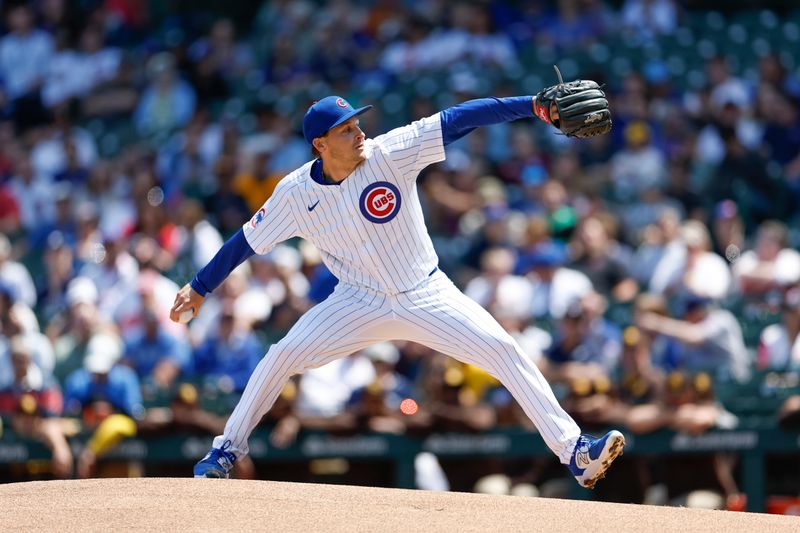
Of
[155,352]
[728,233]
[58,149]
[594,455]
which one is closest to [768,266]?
[728,233]

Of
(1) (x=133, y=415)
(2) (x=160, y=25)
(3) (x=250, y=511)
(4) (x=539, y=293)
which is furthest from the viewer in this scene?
(2) (x=160, y=25)

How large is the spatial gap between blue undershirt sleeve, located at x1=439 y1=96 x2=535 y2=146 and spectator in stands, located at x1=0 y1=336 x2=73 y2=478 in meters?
4.11

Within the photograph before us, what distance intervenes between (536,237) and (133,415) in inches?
122

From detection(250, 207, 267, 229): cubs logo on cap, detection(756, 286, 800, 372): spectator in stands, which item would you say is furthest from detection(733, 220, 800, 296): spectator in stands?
detection(250, 207, 267, 229): cubs logo on cap

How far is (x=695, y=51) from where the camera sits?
1154 centimetres

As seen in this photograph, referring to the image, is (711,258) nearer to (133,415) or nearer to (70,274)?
(133,415)

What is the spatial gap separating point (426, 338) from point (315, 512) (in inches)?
34.9

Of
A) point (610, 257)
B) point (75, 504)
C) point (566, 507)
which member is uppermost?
point (610, 257)

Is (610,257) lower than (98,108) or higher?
lower

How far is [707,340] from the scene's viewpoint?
8250 millimetres

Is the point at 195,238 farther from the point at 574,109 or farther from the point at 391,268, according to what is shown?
the point at 574,109

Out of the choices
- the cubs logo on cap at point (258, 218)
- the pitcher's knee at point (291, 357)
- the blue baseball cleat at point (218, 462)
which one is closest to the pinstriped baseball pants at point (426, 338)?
the pitcher's knee at point (291, 357)

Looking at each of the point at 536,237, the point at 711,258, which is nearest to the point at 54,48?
the point at 536,237

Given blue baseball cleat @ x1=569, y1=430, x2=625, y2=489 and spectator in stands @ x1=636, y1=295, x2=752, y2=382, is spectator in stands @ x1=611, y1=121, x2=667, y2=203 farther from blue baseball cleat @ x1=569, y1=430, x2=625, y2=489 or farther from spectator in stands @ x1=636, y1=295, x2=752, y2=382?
blue baseball cleat @ x1=569, y1=430, x2=625, y2=489
